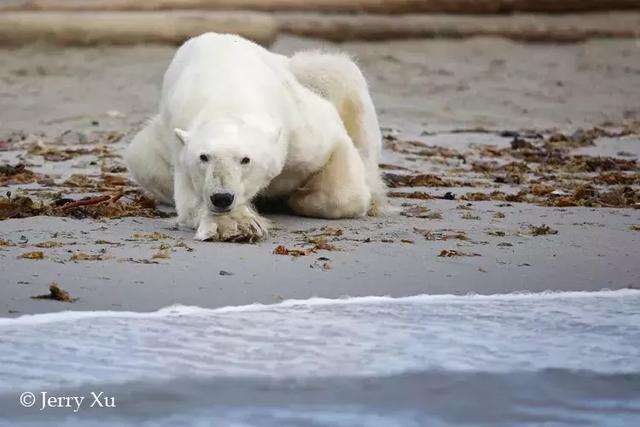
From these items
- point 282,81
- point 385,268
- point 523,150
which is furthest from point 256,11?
point 385,268

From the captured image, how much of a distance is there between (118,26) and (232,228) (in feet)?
26.1

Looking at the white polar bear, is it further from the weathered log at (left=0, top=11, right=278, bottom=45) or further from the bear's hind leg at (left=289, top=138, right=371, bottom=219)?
the weathered log at (left=0, top=11, right=278, bottom=45)

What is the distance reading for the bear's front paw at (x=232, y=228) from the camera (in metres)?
5.67

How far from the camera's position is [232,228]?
567cm

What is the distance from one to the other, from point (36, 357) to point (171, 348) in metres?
0.39

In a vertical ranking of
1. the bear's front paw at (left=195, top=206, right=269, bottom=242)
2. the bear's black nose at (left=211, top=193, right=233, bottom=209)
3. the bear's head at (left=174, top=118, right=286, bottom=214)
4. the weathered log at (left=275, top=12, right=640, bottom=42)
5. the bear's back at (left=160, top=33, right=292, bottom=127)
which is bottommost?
the bear's front paw at (left=195, top=206, right=269, bottom=242)

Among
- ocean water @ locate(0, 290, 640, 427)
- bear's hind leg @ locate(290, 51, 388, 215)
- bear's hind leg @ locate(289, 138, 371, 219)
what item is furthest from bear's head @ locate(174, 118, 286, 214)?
bear's hind leg @ locate(290, 51, 388, 215)

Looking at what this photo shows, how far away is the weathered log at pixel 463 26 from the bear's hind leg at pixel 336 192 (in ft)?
24.2

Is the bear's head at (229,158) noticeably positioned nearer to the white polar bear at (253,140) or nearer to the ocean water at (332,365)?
the white polar bear at (253,140)

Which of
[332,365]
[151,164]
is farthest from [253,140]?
[332,365]

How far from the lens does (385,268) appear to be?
17.1 feet

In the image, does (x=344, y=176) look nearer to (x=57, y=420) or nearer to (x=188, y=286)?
(x=188, y=286)

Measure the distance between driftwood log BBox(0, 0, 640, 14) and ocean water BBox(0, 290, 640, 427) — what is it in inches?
353

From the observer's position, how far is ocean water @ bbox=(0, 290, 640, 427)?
11.6 ft
